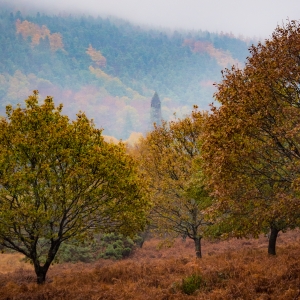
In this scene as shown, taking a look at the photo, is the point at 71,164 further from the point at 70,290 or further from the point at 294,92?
the point at 294,92

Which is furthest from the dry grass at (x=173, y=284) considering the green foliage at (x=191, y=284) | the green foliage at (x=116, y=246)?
the green foliage at (x=116, y=246)

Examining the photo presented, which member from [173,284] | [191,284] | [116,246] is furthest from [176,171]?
[116,246]

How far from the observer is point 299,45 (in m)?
11.0

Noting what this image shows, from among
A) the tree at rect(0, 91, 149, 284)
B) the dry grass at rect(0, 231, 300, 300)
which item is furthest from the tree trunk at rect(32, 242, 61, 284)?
the dry grass at rect(0, 231, 300, 300)

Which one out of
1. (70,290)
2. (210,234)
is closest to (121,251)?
(210,234)

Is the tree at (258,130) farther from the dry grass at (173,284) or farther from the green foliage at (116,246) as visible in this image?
the green foliage at (116,246)

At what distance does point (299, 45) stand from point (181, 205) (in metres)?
12.8

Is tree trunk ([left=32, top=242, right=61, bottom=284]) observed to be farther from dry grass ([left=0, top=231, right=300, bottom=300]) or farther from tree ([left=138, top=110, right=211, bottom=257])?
tree ([left=138, top=110, right=211, bottom=257])

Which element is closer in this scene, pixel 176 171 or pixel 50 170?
pixel 50 170

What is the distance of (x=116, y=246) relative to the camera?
108 feet

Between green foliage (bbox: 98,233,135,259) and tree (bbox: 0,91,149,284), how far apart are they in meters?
16.7

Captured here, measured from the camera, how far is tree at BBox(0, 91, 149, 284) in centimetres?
1306

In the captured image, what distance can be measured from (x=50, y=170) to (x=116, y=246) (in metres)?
21.2

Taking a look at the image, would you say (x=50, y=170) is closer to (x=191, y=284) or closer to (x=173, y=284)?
(x=173, y=284)
